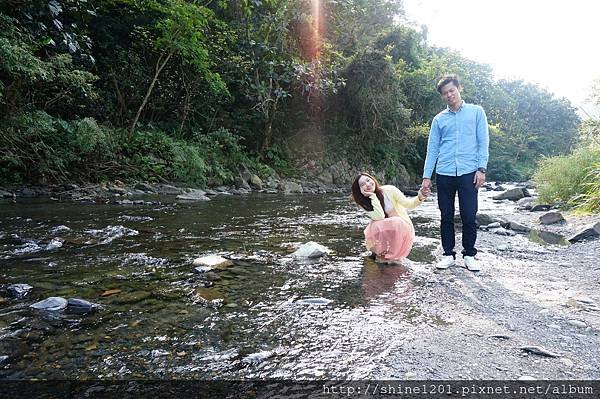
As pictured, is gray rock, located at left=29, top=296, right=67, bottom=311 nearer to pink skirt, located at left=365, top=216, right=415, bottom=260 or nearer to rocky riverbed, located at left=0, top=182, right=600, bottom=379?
rocky riverbed, located at left=0, top=182, right=600, bottom=379

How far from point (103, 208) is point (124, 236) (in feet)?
9.52

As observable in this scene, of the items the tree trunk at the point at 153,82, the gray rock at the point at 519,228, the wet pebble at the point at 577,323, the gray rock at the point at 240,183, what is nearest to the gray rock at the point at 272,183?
the gray rock at the point at 240,183

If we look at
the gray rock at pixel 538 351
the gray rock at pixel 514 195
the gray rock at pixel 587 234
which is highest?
the gray rock at pixel 538 351

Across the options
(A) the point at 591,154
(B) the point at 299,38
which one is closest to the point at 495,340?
(A) the point at 591,154

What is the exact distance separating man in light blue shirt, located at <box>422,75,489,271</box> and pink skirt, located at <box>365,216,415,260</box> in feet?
1.28

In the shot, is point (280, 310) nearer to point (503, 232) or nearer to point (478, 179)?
point (478, 179)

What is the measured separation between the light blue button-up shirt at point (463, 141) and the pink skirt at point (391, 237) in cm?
63

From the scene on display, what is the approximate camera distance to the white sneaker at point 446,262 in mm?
3873

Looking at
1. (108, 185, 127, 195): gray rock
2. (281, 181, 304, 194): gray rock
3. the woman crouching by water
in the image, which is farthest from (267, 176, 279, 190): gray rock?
the woman crouching by water

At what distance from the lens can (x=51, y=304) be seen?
94.5 inches

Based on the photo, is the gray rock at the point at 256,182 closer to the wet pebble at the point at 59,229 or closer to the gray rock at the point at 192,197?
the gray rock at the point at 192,197

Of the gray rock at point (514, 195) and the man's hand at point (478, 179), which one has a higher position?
the man's hand at point (478, 179)

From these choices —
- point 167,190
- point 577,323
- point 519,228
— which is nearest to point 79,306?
point 577,323

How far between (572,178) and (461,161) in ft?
23.7
